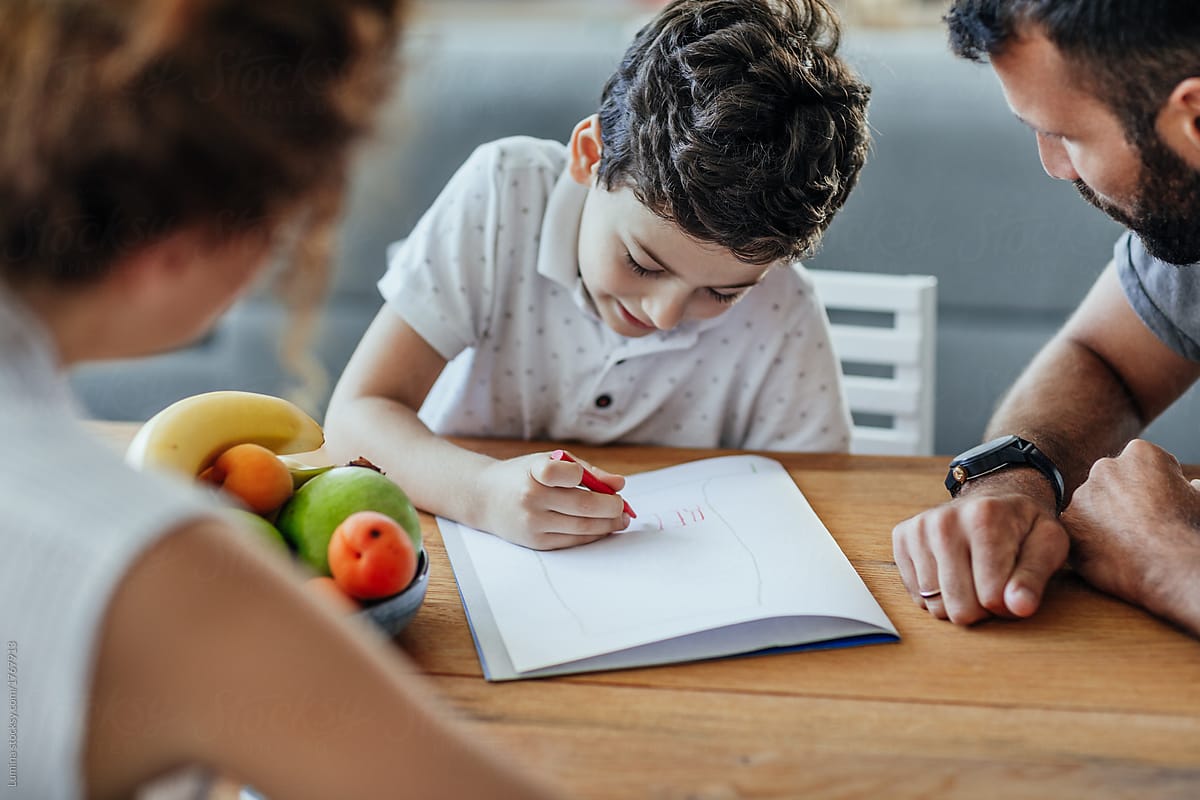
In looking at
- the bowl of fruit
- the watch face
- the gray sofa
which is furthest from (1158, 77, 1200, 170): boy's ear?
the gray sofa

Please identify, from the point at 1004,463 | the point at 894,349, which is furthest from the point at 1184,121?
the point at 894,349

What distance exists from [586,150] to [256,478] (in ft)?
1.80

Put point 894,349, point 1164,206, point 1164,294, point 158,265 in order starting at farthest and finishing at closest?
point 894,349
point 1164,294
point 1164,206
point 158,265

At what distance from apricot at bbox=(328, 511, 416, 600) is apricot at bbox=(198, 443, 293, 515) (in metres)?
0.08

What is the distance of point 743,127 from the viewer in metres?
1.04

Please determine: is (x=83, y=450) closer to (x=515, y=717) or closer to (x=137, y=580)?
(x=137, y=580)

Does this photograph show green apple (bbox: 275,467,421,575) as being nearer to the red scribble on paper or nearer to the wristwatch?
the red scribble on paper

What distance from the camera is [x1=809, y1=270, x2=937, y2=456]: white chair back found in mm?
1681

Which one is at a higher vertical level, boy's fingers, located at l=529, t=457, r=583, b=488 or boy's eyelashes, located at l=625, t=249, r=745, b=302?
boy's eyelashes, located at l=625, t=249, r=745, b=302

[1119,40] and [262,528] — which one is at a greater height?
[1119,40]

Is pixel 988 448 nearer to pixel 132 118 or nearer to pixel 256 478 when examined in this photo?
pixel 256 478

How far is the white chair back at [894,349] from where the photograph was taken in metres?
1.68

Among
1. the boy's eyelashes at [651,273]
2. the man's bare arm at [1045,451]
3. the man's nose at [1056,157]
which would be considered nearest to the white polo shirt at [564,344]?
the boy's eyelashes at [651,273]

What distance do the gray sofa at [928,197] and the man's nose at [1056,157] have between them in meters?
1.10
